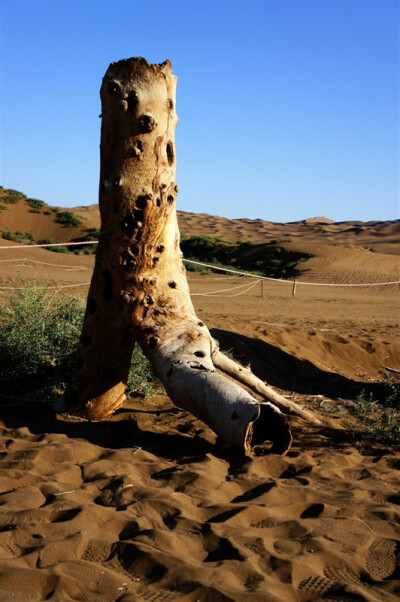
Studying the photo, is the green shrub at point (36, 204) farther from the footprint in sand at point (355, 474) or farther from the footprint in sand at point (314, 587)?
the footprint in sand at point (314, 587)

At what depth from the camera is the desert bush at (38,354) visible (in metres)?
6.24

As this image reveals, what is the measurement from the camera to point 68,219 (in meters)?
35.9

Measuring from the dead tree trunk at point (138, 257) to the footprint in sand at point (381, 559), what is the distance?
154 centimetres

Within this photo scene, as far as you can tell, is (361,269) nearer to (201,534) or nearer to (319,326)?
(319,326)

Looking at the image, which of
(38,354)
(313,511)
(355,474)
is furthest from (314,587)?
(38,354)

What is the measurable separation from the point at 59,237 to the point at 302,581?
32.4 metres

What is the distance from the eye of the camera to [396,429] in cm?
535

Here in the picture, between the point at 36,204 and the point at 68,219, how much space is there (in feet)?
9.13

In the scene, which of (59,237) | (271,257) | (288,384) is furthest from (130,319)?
(59,237)

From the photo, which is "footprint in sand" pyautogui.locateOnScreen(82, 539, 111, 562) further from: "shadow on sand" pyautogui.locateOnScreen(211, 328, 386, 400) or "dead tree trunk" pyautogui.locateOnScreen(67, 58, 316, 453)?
"shadow on sand" pyautogui.locateOnScreen(211, 328, 386, 400)

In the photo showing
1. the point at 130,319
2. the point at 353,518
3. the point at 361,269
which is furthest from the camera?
the point at 361,269

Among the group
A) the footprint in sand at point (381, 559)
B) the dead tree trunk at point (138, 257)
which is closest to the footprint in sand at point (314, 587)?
the footprint in sand at point (381, 559)

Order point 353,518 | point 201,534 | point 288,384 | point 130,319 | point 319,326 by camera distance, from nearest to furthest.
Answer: point 201,534 < point 353,518 < point 130,319 < point 288,384 < point 319,326

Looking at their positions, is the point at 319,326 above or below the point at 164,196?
below
